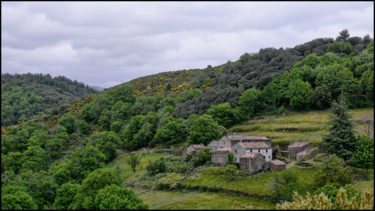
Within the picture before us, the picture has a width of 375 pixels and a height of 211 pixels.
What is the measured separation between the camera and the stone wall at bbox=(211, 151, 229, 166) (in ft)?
180

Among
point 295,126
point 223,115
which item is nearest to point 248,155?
point 295,126

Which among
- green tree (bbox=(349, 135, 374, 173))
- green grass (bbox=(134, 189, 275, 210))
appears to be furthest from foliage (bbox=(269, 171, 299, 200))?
green tree (bbox=(349, 135, 374, 173))

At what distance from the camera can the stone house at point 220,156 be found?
54.8 metres

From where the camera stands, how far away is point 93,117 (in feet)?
382

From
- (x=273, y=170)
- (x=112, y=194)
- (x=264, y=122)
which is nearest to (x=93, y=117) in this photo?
(x=264, y=122)

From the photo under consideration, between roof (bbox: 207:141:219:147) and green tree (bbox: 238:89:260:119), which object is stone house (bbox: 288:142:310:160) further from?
green tree (bbox: 238:89:260:119)

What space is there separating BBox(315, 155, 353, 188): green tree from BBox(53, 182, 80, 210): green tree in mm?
41197

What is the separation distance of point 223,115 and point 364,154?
140 ft

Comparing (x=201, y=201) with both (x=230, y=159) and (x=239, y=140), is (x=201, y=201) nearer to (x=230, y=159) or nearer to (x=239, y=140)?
(x=230, y=159)

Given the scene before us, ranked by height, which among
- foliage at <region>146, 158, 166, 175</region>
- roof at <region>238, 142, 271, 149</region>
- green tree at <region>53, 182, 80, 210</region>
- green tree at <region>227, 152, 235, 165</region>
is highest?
roof at <region>238, 142, 271, 149</region>

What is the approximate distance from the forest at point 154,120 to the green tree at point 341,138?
0.77m

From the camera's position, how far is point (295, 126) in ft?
222

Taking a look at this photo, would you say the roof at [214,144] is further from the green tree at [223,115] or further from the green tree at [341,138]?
the green tree at [341,138]

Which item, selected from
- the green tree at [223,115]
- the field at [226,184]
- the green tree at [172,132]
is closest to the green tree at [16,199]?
the field at [226,184]
